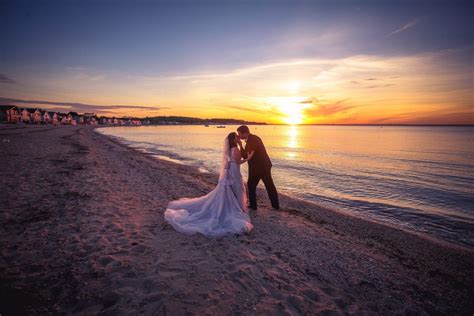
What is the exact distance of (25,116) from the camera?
93.9 m

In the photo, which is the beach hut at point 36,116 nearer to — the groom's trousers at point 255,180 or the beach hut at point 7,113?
the beach hut at point 7,113

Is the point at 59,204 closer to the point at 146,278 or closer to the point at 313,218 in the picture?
the point at 146,278

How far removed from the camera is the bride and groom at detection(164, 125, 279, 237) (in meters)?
5.76

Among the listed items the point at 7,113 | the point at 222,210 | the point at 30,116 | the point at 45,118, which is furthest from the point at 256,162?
the point at 45,118

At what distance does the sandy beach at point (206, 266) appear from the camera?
129 inches

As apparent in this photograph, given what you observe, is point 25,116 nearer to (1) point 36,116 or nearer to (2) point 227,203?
(1) point 36,116

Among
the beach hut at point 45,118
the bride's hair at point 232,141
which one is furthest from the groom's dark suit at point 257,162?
the beach hut at point 45,118

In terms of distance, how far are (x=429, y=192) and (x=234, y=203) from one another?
1325cm

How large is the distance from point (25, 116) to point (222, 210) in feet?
422

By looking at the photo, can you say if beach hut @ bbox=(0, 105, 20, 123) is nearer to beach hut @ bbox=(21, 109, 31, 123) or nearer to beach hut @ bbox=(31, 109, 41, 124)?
beach hut @ bbox=(21, 109, 31, 123)

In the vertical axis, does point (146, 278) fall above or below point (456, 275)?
above

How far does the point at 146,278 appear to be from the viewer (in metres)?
3.72

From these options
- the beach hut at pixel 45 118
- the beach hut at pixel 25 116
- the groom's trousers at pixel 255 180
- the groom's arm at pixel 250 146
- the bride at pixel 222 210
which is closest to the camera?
the bride at pixel 222 210

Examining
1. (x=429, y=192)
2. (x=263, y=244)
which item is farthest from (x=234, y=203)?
(x=429, y=192)
